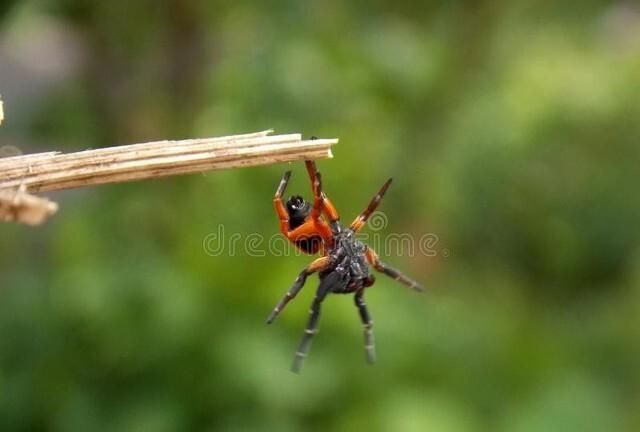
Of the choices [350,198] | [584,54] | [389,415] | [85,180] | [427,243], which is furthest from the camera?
[584,54]

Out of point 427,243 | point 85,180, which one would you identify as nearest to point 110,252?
point 427,243

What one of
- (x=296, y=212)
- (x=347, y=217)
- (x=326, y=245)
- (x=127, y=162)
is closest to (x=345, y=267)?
(x=326, y=245)

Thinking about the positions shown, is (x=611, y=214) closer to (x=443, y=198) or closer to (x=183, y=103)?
(x=443, y=198)

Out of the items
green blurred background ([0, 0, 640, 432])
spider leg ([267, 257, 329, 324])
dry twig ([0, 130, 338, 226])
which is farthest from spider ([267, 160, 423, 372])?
green blurred background ([0, 0, 640, 432])

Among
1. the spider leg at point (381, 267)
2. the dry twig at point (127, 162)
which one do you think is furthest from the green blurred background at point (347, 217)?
the dry twig at point (127, 162)

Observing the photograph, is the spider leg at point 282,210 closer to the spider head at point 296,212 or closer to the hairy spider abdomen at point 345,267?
the spider head at point 296,212

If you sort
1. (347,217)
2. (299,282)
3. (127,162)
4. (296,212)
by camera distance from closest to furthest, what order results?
(127,162) → (299,282) → (296,212) → (347,217)

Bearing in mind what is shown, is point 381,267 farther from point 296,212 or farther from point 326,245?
point 296,212

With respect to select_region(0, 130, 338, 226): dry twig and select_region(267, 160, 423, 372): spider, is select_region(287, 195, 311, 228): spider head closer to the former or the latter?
select_region(267, 160, 423, 372): spider
